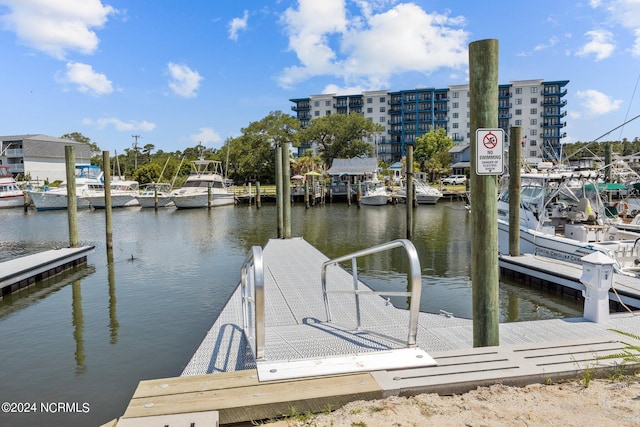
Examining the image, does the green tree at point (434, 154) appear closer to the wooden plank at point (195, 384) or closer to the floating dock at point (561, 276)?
the floating dock at point (561, 276)

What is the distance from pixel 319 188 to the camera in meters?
50.6

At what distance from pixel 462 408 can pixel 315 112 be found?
103m

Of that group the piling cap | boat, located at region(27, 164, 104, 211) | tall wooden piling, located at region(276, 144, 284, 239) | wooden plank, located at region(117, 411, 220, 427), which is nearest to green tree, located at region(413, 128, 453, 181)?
boat, located at region(27, 164, 104, 211)

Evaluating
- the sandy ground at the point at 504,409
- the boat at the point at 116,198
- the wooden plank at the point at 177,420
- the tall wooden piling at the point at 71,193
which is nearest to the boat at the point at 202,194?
the boat at the point at 116,198

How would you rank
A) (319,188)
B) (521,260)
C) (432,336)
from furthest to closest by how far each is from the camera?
(319,188), (521,260), (432,336)

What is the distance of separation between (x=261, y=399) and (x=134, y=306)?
9125 mm

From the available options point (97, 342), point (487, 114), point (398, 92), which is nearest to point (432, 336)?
point (487, 114)

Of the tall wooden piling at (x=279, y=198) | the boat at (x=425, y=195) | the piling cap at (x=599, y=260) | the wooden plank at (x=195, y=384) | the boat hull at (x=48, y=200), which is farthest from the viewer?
the boat at (x=425, y=195)

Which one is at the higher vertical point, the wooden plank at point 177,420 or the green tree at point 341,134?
the green tree at point 341,134

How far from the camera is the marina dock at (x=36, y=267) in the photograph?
478 inches

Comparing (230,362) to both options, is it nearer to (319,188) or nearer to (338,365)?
(338,365)

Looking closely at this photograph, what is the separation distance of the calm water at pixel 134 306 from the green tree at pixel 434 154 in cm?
4696

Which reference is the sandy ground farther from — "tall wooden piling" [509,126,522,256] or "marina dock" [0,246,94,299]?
"marina dock" [0,246,94,299]

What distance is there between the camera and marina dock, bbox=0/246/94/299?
39.8ft
